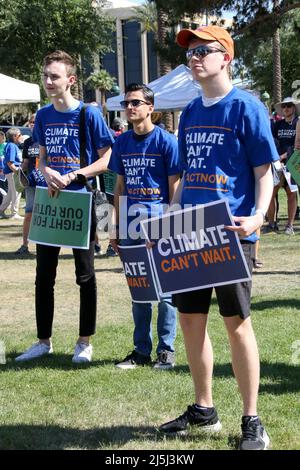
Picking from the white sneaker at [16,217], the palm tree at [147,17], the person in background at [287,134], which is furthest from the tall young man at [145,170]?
the palm tree at [147,17]

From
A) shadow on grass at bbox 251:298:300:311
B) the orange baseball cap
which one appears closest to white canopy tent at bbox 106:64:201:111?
shadow on grass at bbox 251:298:300:311

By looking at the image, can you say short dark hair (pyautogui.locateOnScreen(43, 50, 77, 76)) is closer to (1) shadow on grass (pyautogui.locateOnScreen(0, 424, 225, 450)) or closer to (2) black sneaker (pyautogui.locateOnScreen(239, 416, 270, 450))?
(1) shadow on grass (pyautogui.locateOnScreen(0, 424, 225, 450))

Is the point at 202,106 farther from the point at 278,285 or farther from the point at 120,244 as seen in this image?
the point at 278,285

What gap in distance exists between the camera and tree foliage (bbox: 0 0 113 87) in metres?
30.6

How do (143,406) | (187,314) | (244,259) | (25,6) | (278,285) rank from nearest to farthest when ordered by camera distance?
(244,259)
(187,314)
(143,406)
(278,285)
(25,6)

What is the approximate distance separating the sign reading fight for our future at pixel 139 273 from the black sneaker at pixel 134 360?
0.57 meters

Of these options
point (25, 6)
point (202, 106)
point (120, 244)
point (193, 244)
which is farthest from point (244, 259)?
point (25, 6)

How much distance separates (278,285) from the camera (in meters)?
8.73

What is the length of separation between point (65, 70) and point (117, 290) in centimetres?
375

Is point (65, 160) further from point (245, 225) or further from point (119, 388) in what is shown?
point (245, 225)

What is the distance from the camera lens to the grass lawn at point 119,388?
4.11m

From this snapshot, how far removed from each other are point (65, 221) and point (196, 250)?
1.97m

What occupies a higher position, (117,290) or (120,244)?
(120,244)

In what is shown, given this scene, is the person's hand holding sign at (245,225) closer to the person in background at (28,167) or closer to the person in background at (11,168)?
the person in background at (28,167)
